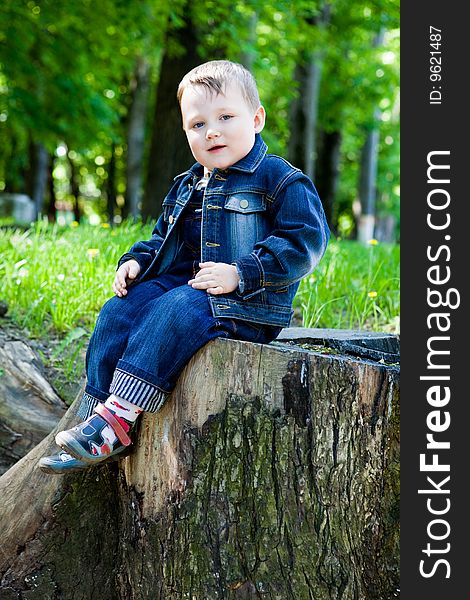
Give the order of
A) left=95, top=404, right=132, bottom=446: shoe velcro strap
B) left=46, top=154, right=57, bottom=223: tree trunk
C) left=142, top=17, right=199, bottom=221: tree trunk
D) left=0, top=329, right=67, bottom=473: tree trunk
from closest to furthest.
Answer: left=95, top=404, right=132, bottom=446: shoe velcro strap
left=0, top=329, right=67, bottom=473: tree trunk
left=142, top=17, right=199, bottom=221: tree trunk
left=46, top=154, right=57, bottom=223: tree trunk

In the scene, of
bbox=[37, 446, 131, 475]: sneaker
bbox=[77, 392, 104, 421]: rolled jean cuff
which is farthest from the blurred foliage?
bbox=[37, 446, 131, 475]: sneaker

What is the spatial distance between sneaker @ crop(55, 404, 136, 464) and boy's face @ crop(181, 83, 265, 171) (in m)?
0.90

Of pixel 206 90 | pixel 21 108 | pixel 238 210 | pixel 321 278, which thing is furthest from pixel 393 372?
pixel 21 108

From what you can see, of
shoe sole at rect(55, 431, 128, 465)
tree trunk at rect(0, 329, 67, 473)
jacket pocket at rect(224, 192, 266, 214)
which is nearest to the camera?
shoe sole at rect(55, 431, 128, 465)

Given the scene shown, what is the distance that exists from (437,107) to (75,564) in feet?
6.53

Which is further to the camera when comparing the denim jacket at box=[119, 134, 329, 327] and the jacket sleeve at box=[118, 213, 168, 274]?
the jacket sleeve at box=[118, 213, 168, 274]

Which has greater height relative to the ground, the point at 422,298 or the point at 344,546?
the point at 422,298

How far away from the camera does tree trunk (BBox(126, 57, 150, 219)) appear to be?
1385 cm

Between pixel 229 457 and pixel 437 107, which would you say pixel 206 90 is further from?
pixel 229 457

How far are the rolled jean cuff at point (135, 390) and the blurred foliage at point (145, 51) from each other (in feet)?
16.9

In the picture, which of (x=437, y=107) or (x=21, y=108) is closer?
(x=437, y=107)

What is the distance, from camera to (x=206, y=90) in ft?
8.52

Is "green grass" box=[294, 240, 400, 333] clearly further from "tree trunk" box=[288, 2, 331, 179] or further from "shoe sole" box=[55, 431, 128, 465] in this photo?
"tree trunk" box=[288, 2, 331, 179]

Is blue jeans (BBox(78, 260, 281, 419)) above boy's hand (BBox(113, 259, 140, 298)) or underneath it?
underneath
